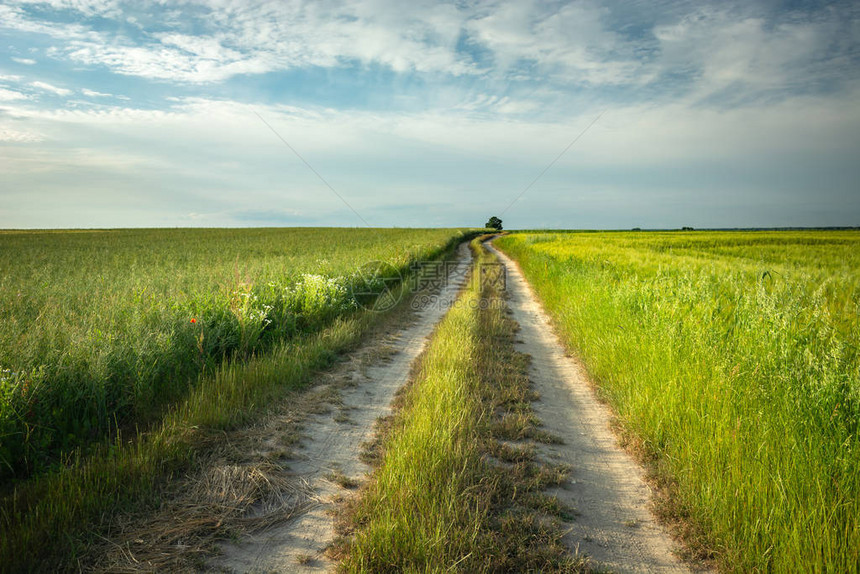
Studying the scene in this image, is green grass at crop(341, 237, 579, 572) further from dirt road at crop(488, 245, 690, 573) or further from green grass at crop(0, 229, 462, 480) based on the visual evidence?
green grass at crop(0, 229, 462, 480)


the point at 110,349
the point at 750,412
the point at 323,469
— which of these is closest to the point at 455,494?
the point at 323,469

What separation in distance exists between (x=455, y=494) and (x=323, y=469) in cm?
150

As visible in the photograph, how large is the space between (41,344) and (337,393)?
3587 millimetres

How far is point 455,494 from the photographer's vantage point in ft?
11.3

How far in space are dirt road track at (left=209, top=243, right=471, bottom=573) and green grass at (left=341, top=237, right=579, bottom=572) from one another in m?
0.28

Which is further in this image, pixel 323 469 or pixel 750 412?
pixel 323 469

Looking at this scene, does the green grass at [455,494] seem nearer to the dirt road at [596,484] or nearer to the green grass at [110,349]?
the dirt road at [596,484]

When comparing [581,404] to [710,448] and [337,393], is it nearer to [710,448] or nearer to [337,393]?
[710,448]

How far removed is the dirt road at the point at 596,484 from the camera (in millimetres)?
3162

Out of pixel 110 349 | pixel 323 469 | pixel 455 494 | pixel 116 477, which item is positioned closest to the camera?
pixel 455 494

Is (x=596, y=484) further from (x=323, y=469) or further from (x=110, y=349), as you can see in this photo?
(x=110, y=349)

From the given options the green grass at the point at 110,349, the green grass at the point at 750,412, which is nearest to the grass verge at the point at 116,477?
the green grass at the point at 110,349

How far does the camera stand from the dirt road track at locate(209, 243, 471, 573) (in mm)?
3049

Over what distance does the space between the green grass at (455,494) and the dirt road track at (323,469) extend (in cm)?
28
